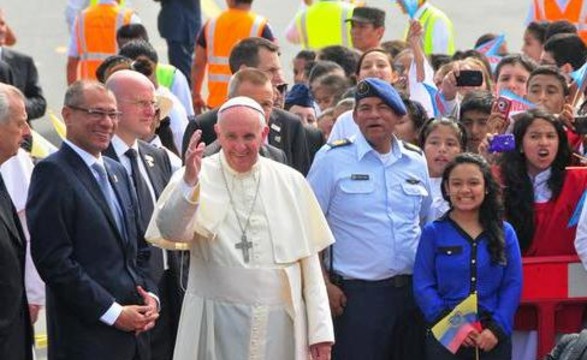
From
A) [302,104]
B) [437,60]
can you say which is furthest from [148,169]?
[437,60]

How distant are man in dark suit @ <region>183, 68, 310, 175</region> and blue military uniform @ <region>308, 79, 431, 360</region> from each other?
561 mm

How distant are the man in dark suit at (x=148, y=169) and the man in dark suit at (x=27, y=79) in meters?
4.35

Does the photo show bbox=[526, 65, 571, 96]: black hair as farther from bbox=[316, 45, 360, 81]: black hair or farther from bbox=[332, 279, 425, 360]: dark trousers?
bbox=[316, 45, 360, 81]: black hair

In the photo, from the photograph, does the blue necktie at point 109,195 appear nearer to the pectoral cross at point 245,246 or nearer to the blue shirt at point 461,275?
the pectoral cross at point 245,246

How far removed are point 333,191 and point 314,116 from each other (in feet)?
8.64

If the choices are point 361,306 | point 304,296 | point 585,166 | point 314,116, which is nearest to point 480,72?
point 314,116

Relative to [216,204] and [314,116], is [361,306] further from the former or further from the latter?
[314,116]

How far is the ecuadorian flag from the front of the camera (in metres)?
9.47

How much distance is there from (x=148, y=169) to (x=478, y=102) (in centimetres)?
259

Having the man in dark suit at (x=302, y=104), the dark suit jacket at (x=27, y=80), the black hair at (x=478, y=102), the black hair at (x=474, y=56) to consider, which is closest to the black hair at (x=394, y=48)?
the black hair at (x=474, y=56)

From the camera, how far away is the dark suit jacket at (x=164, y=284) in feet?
31.3

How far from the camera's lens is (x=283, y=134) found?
10594 millimetres

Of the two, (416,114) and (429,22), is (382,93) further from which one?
(429,22)

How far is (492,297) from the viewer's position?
9.62 meters
